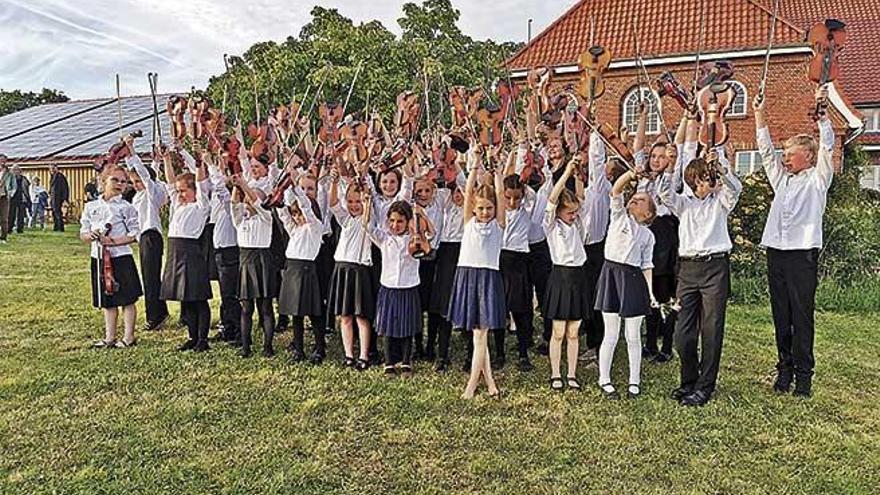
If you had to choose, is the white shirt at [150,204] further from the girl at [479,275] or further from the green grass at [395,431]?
the girl at [479,275]

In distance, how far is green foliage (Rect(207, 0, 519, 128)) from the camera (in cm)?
1769

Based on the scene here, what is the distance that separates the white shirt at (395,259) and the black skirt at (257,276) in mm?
1120

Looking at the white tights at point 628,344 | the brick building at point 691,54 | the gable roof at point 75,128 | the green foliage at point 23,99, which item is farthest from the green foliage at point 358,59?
the green foliage at point 23,99

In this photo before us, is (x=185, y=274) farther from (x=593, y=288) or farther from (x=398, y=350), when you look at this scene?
(x=593, y=288)

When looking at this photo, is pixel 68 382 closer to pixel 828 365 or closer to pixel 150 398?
pixel 150 398

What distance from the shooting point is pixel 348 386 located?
6.01 meters

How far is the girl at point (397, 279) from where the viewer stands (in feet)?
20.4

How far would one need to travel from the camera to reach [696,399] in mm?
5617

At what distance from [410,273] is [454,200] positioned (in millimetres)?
851

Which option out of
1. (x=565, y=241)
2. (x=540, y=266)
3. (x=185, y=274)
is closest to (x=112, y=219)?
(x=185, y=274)

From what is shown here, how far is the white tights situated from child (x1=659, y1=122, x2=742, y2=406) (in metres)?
0.30

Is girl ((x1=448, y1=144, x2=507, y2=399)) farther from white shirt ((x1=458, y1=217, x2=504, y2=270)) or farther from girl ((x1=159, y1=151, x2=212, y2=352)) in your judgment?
girl ((x1=159, y1=151, x2=212, y2=352))

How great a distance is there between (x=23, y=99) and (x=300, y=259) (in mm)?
49688

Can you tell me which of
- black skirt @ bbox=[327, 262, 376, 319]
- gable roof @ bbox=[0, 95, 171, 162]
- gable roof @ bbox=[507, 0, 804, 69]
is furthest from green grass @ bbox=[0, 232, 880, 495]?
gable roof @ bbox=[0, 95, 171, 162]
